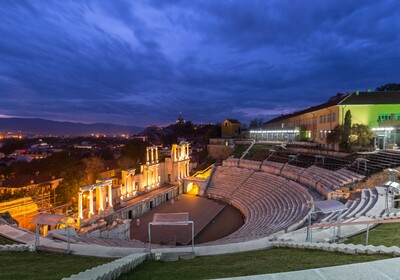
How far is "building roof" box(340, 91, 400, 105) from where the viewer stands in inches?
1321

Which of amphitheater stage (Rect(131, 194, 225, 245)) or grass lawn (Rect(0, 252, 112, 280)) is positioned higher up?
grass lawn (Rect(0, 252, 112, 280))

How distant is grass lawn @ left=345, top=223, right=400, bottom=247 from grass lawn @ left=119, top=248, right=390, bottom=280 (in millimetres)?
1668

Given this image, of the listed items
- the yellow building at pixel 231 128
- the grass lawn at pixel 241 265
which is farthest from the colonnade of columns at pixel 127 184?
the yellow building at pixel 231 128

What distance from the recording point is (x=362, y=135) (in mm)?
30219

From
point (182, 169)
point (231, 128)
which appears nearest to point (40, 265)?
point (182, 169)

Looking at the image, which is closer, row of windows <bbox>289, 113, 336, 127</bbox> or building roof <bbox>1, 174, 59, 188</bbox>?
building roof <bbox>1, 174, 59, 188</bbox>

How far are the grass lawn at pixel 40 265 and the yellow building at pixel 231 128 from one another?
185 ft

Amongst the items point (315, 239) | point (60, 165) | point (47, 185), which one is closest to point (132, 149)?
point (60, 165)

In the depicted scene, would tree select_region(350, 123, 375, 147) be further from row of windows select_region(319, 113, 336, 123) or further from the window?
row of windows select_region(319, 113, 336, 123)

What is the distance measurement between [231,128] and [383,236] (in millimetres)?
56936

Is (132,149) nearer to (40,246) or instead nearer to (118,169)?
(118,169)

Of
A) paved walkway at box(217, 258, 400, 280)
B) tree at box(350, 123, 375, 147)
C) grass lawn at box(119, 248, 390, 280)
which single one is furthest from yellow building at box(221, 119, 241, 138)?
paved walkway at box(217, 258, 400, 280)

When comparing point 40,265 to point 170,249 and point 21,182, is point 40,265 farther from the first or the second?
point 21,182

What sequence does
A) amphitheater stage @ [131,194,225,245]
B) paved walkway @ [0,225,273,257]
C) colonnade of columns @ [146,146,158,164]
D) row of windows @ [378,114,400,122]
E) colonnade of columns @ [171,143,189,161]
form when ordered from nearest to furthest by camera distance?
paved walkway @ [0,225,273,257], amphitheater stage @ [131,194,225,245], row of windows @ [378,114,400,122], colonnade of columns @ [146,146,158,164], colonnade of columns @ [171,143,189,161]
